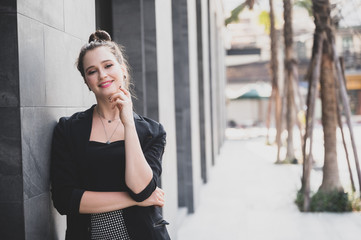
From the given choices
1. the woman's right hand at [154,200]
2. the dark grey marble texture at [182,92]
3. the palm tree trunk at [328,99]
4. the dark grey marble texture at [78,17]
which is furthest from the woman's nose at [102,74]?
the palm tree trunk at [328,99]

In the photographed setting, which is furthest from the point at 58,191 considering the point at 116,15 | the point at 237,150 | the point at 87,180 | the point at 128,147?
the point at 237,150

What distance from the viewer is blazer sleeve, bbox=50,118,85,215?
229cm

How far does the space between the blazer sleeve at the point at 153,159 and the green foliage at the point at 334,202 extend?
6.18 metres

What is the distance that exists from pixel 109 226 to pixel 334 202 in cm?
646

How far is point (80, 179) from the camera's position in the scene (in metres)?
2.36

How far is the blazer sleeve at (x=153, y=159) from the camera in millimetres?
2297

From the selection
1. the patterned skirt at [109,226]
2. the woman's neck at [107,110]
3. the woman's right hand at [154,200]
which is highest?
the woman's neck at [107,110]

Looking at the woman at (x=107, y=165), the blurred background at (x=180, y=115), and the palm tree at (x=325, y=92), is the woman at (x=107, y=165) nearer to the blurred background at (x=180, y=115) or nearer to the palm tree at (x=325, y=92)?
the blurred background at (x=180, y=115)

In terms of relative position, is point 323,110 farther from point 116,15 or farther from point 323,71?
point 116,15

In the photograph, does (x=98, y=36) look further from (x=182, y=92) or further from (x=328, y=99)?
(x=328, y=99)

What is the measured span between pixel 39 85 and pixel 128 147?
0.68 meters

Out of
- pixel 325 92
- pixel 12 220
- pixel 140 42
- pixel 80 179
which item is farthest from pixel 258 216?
pixel 12 220

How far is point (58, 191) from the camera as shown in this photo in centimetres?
233

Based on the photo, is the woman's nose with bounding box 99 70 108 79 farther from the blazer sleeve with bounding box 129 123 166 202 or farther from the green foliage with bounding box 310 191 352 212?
the green foliage with bounding box 310 191 352 212
